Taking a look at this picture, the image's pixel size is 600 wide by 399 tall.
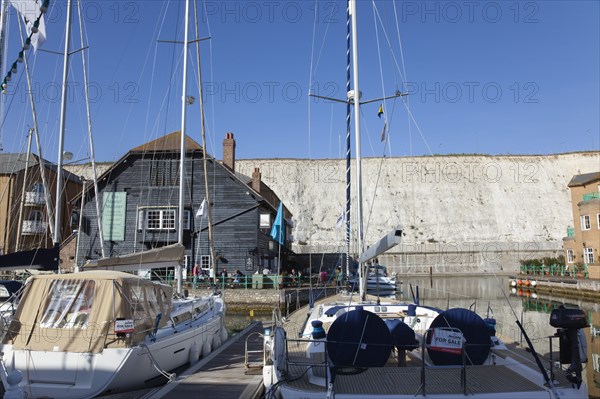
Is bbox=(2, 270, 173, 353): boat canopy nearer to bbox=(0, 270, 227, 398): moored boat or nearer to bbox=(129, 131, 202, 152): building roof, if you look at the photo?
bbox=(0, 270, 227, 398): moored boat

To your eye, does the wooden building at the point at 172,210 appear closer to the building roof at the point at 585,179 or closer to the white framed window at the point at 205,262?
the white framed window at the point at 205,262

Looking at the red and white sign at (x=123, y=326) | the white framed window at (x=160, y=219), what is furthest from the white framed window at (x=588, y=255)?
the red and white sign at (x=123, y=326)

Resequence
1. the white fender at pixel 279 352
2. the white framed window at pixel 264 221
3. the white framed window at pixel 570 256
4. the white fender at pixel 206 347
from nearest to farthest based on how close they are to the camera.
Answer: the white fender at pixel 279 352 < the white fender at pixel 206 347 < the white framed window at pixel 264 221 < the white framed window at pixel 570 256

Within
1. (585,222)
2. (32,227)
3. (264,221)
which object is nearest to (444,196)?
(585,222)

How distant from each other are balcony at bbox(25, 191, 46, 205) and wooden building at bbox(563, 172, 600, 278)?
4813 centimetres

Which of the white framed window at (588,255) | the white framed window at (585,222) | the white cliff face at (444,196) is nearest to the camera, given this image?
the white framed window at (585,222)

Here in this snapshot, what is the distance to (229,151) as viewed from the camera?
41625 millimetres

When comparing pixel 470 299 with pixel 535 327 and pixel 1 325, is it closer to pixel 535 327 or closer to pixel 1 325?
pixel 535 327

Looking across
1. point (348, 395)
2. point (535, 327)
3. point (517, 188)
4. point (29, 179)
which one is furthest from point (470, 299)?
point (517, 188)

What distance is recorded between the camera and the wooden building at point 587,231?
43438 millimetres

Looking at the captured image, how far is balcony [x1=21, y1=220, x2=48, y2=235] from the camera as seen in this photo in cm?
4319

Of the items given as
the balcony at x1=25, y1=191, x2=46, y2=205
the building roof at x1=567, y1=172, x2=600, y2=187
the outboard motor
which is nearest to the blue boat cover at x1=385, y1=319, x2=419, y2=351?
the outboard motor

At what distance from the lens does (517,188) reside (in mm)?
100688

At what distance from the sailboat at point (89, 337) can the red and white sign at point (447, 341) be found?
6094 millimetres
